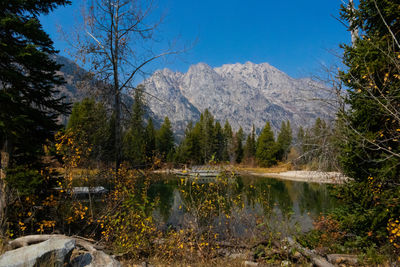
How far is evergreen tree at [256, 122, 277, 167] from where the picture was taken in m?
55.0

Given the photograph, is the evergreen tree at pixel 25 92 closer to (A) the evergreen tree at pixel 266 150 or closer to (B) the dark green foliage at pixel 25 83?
(B) the dark green foliage at pixel 25 83

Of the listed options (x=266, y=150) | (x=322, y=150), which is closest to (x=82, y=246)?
(x=322, y=150)

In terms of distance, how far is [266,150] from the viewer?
183 ft

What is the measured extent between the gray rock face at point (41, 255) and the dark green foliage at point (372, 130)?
540 centimetres

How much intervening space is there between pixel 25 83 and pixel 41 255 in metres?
5.26

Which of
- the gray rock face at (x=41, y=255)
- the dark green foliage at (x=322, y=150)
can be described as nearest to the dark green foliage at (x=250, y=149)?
the dark green foliage at (x=322, y=150)

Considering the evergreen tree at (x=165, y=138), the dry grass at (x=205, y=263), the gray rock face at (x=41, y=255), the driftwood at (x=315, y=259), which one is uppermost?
the evergreen tree at (x=165, y=138)

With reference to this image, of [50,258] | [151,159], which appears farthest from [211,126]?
[50,258]

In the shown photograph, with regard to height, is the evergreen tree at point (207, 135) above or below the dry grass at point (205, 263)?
above

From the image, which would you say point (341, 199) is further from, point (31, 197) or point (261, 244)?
point (31, 197)

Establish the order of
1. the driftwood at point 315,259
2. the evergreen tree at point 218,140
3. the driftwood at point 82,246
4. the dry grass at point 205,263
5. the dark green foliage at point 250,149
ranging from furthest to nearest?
the dark green foliage at point 250,149 → the evergreen tree at point 218,140 → the dry grass at point 205,263 → the driftwood at point 315,259 → the driftwood at point 82,246

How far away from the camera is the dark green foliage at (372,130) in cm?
448

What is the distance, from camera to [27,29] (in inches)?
226

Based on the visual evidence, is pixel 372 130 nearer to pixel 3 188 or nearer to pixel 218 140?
pixel 3 188
